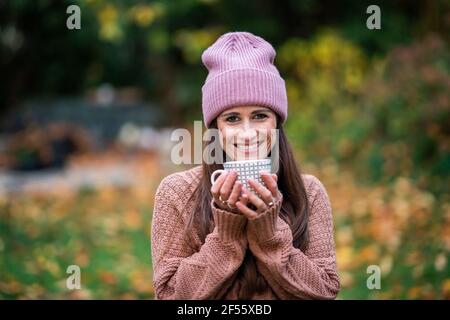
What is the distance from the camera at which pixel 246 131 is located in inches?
105

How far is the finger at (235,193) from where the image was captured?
2434 millimetres

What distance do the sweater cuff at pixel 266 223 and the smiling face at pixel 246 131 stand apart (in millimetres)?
256

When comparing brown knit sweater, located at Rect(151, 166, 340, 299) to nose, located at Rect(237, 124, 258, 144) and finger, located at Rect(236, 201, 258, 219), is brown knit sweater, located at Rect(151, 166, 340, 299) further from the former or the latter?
nose, located at Rect(237, 124, 258, 144)

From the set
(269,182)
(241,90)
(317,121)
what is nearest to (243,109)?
(241,90)

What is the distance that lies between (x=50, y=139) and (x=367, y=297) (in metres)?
7.98

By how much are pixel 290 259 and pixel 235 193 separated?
40 centimetres

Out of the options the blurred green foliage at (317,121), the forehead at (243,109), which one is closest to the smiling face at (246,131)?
the forehead at (243,109)

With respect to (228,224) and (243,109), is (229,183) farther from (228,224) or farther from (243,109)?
(243,109)

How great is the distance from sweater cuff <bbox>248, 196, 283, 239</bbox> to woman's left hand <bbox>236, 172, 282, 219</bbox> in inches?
0.7

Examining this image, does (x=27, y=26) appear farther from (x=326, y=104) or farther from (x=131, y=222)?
(x=131, y=222)

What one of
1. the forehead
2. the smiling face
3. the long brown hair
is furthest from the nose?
the long brown hair

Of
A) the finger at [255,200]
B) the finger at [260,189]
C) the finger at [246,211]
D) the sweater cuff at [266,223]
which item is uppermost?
the finger at [260,189]

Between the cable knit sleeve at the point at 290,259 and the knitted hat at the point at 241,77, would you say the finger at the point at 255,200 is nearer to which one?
the cable knit sleeve at the point at 290,259

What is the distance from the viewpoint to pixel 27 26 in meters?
14.6
